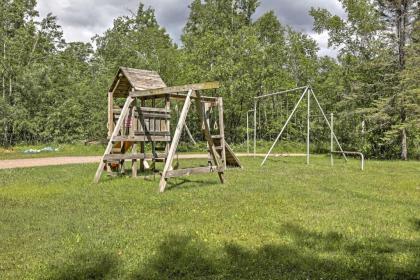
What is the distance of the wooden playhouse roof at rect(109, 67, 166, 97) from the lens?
510 inches

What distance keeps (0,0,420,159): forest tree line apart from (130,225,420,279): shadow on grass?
57.4 feet

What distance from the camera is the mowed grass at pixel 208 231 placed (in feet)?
14.6

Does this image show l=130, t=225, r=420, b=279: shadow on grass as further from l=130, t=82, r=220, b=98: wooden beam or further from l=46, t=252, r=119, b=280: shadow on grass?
l=130, t=82, r=220, b=98: wooden beam

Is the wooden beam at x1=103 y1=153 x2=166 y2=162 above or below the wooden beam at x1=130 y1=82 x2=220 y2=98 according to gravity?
below

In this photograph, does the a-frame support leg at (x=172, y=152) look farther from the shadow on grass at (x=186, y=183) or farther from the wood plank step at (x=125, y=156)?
the wood plank step at (x=125, y=156)

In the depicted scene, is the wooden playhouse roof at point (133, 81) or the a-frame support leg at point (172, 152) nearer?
the a-frame support leg at point (172, 152)

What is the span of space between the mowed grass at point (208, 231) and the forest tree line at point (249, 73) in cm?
1463

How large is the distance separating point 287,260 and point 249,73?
2627cm

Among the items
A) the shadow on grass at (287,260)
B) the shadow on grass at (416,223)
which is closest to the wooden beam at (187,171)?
the shadow on grass at (287,260)

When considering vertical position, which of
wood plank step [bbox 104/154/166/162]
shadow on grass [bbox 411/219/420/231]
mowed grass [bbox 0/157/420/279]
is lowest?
shadow on grass [bbox 411/219/420/231]

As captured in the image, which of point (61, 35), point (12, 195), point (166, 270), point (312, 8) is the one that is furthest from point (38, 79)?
point (166, 270)

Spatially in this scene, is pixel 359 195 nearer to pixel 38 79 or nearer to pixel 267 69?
pixel 267 69

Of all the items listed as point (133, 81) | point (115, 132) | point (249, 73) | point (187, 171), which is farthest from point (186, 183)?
point (249, 73)

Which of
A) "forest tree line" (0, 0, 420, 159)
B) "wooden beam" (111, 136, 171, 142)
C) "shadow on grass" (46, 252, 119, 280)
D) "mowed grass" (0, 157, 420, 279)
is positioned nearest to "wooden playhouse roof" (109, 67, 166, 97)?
"wooden beam" (111, 136, 171, 142)
